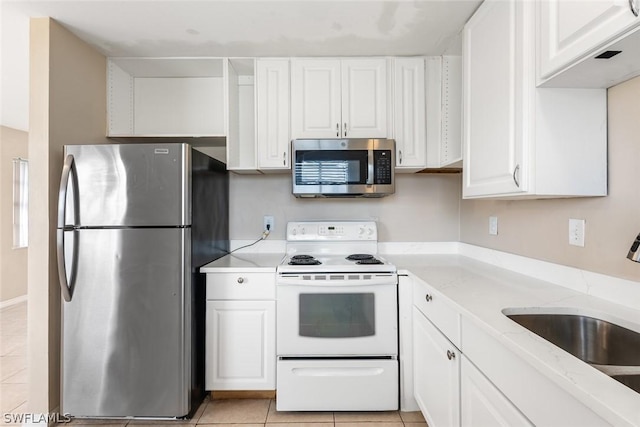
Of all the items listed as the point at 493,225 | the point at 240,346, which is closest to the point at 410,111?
the point at 493,225

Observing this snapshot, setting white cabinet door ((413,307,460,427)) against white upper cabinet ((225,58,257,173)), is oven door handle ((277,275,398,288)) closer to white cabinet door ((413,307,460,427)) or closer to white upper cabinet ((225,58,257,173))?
white cabinet door ((413,307,460,427))

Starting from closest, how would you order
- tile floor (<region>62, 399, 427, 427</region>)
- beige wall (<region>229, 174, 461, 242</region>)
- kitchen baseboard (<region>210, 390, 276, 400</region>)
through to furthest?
tile floor (<region>62, 399, 427, 427</region>), kitchen baseboard (<region>210, 390, 276, 400</region>), beige wall (<region>229, 174, 461, 242</region>)

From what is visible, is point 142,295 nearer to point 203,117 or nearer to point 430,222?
point 203,117

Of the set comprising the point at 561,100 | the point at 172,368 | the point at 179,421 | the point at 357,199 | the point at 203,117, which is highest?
the point at 203,117

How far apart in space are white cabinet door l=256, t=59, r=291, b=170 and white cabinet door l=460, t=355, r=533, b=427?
1604 mm

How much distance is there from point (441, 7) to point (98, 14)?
1.85 metres

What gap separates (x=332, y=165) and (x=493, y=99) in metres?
1.00

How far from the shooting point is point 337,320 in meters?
1.89

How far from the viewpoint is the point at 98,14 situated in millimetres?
1754

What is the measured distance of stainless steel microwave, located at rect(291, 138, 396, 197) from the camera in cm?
213

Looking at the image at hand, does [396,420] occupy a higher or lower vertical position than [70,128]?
lower

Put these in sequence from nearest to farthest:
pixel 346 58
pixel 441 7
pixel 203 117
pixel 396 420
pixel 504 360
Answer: pixel 504 360, pixel 441 7, pixel 396 420, pixel 346 58, pixel 203 117

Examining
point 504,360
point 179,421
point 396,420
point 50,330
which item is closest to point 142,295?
point 50,330

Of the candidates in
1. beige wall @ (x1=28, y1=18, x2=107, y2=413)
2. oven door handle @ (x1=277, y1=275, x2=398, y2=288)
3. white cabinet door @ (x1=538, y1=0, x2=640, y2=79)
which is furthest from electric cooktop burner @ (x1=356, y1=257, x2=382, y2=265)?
beige wall @ (x1=28, y1=18, x2=107, y2=413)
